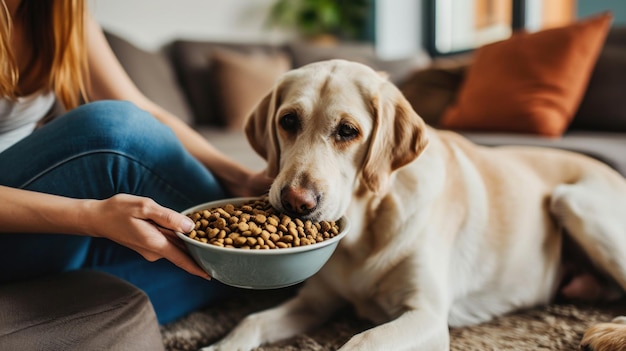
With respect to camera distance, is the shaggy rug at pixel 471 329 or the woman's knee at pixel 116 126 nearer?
the woman's knee at pixel 116 126

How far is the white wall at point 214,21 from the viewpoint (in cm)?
405

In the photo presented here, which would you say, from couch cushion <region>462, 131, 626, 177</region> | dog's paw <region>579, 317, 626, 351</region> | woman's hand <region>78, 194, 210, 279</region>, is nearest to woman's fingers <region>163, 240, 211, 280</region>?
woman's hand <region>78, 194, 210, 279</region>

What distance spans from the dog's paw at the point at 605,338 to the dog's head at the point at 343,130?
0.63 m

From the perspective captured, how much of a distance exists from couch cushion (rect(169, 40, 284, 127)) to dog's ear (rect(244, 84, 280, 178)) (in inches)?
87.9

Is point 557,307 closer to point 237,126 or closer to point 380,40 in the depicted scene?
→ point 237,126

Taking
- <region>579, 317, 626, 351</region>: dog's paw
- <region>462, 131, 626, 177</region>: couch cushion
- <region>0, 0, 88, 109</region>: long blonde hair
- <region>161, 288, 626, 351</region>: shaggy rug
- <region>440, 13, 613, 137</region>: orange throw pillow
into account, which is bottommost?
<region>161, 288, 626, 351</region>: shaggy rug

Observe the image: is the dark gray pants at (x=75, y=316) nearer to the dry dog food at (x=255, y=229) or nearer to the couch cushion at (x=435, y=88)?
the dry dog food at (x=255, y=229)

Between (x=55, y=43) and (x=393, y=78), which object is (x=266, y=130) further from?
(x=393, y=78)

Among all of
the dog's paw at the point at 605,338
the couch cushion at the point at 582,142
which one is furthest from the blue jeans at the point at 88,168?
the couch cushion at the point at 582,142

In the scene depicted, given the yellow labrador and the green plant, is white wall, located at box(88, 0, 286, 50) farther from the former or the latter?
the yellow labrador

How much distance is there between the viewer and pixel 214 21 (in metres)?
4.53

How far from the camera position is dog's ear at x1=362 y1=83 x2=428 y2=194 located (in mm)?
1178

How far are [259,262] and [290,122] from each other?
42 cm

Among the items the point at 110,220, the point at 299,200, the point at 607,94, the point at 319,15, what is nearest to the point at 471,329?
the point at 299,200
